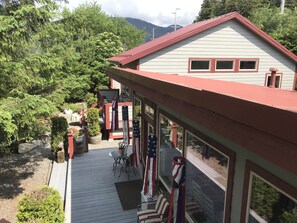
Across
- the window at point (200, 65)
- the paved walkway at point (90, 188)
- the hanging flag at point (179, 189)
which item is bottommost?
the paved walkway at point (90, 188)

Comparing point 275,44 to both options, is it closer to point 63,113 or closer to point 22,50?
point 22,50

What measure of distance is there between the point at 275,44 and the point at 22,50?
1141 centimetres

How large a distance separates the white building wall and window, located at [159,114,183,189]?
4.43 m

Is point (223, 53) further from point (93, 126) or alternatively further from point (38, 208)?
point (38, 208)

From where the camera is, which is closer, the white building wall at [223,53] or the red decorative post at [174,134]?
the red decorative post at [174,134]

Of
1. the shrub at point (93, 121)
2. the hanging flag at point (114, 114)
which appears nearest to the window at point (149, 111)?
the hanging flag at point (114, 114)

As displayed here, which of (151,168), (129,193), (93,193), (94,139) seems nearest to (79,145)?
(94,139)

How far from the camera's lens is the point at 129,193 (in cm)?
919

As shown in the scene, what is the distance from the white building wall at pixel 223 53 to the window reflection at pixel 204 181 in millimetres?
6181

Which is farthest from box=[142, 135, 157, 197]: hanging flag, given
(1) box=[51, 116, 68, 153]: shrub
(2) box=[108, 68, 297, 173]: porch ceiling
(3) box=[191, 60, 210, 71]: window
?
(1) box=[51, 116, 68, 153]: shrub

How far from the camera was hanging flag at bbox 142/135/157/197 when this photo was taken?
680 centimetres

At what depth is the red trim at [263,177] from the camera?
292 centimetres

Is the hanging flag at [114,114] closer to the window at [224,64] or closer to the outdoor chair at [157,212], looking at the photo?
the window at [224,64]

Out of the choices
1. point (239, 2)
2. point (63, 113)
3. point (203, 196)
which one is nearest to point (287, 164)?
point (203, 196)
